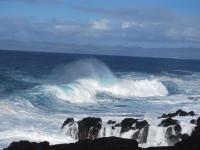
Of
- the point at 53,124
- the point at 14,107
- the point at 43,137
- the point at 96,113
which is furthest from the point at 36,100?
the point at 43,137

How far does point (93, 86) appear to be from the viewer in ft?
151

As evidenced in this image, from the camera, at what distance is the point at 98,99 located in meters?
38.3

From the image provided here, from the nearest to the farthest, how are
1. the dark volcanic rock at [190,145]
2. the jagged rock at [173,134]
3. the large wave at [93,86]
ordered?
the dark volcanic rock at [190,145]
the jagged rock at [173,134]
the large wave at [93,86]

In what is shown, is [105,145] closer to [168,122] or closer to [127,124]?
[127,124]

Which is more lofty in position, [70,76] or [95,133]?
[70,76]

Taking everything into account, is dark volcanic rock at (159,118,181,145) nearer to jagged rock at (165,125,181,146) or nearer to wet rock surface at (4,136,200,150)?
jagged rock at (165,125,181,146)

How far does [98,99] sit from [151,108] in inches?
283

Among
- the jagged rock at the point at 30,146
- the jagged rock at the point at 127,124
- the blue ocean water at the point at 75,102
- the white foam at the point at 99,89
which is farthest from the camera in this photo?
the white foam at the point at 99,89

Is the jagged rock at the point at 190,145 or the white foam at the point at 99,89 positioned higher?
the white foam at the point at 99,89

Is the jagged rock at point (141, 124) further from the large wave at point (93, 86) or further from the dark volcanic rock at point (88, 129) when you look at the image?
the large wave at point (93, 86)

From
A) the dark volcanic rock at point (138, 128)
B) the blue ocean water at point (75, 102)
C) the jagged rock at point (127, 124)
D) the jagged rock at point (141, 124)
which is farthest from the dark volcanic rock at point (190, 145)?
the blue ocean water at point (75, 102)

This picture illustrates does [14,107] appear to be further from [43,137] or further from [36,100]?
[43,137]

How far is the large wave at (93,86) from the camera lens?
127 feet

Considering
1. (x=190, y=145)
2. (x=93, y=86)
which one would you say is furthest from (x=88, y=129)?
(x=93, y=86)
